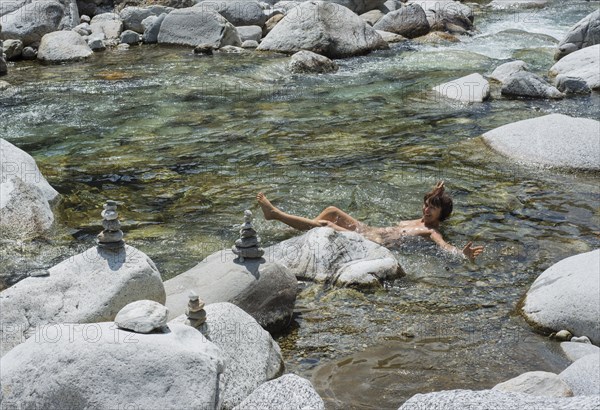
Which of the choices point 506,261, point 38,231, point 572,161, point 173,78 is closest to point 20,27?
point 173,78

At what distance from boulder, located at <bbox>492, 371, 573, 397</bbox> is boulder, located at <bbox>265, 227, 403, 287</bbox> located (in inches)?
89.1

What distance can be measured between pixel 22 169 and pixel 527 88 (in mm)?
9163

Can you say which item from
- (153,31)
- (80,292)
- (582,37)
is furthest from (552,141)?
(153,31)

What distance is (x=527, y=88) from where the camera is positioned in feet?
51.4

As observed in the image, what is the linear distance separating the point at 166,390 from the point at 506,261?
4.71 m

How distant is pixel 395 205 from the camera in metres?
10.6

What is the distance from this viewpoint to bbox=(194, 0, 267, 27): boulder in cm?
2180

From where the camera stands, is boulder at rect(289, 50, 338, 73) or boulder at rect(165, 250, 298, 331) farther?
boulder at rect(289, 50, 338, 73)

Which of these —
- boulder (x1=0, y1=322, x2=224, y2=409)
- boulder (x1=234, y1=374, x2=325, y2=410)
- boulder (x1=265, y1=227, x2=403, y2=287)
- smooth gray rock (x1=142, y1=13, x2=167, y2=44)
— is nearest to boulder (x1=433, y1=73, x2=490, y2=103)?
boulder (x1=265, y1=227, x2=403, y2=287)

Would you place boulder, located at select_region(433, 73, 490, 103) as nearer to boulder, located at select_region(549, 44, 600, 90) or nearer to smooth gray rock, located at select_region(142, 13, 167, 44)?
boulder, located at select_region(549, 44, 600, 90)

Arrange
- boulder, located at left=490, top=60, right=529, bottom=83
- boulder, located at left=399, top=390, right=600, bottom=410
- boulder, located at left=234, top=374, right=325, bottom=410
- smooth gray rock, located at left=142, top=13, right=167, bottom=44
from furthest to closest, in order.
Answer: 1. smooth gray rock, located at left=142, top=13, right=167, bottom=44
2. boulder, located at left=490, top=60, right=529, bottom=83
3. boulder, located at left=234, top=374, right=325, bottom=410
4. boulder, located at left=399, top=390, right=600, bottom=410

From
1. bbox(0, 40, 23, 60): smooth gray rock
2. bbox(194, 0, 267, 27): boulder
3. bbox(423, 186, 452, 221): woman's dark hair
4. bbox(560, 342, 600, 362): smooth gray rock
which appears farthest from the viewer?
bbox(194, 0, 267, 27): boulder

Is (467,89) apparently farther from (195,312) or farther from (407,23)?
(195,312)

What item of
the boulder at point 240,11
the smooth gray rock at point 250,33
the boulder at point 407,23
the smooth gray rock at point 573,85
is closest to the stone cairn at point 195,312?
the smooth gray rock at point 573,85
